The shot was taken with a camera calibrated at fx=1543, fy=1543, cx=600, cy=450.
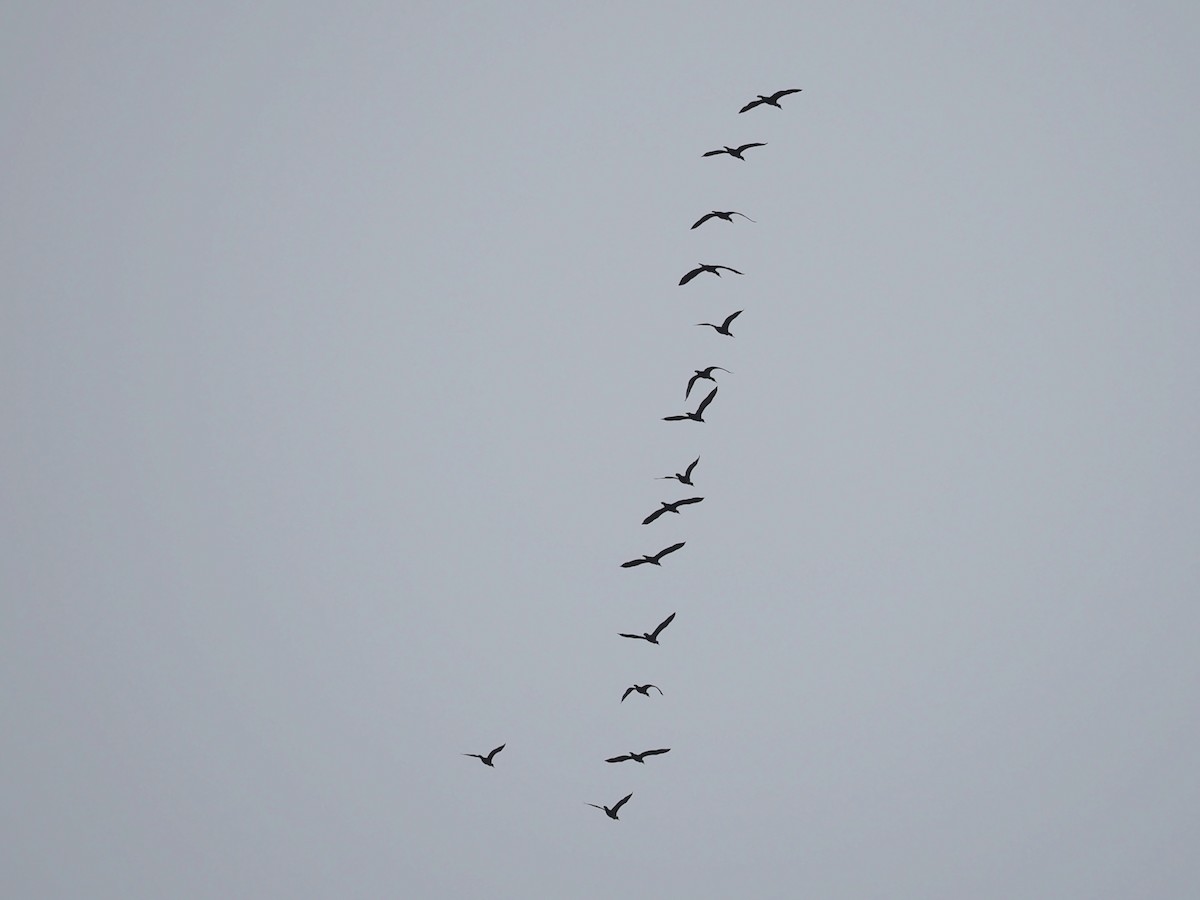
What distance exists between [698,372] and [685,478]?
362 cm

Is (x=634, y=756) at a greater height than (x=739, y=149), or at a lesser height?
lesser

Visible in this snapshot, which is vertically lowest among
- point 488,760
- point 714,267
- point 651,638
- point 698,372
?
point 488,760

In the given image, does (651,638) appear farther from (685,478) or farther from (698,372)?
(698,372)

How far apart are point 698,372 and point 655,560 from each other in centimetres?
661

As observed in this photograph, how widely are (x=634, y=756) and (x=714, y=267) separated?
55.3ft

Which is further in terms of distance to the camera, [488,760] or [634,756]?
[488,760]

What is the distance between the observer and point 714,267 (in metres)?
53.5

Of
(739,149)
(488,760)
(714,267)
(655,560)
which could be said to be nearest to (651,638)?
(655,560)

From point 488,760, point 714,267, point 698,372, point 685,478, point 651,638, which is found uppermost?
point 714,267

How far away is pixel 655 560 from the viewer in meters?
52.9

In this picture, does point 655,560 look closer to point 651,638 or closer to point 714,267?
point 651,638

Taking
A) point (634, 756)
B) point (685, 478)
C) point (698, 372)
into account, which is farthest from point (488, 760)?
point (698, 372)

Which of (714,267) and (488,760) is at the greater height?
(714,267)

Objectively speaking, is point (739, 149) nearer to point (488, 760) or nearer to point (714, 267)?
point (714, 267)
